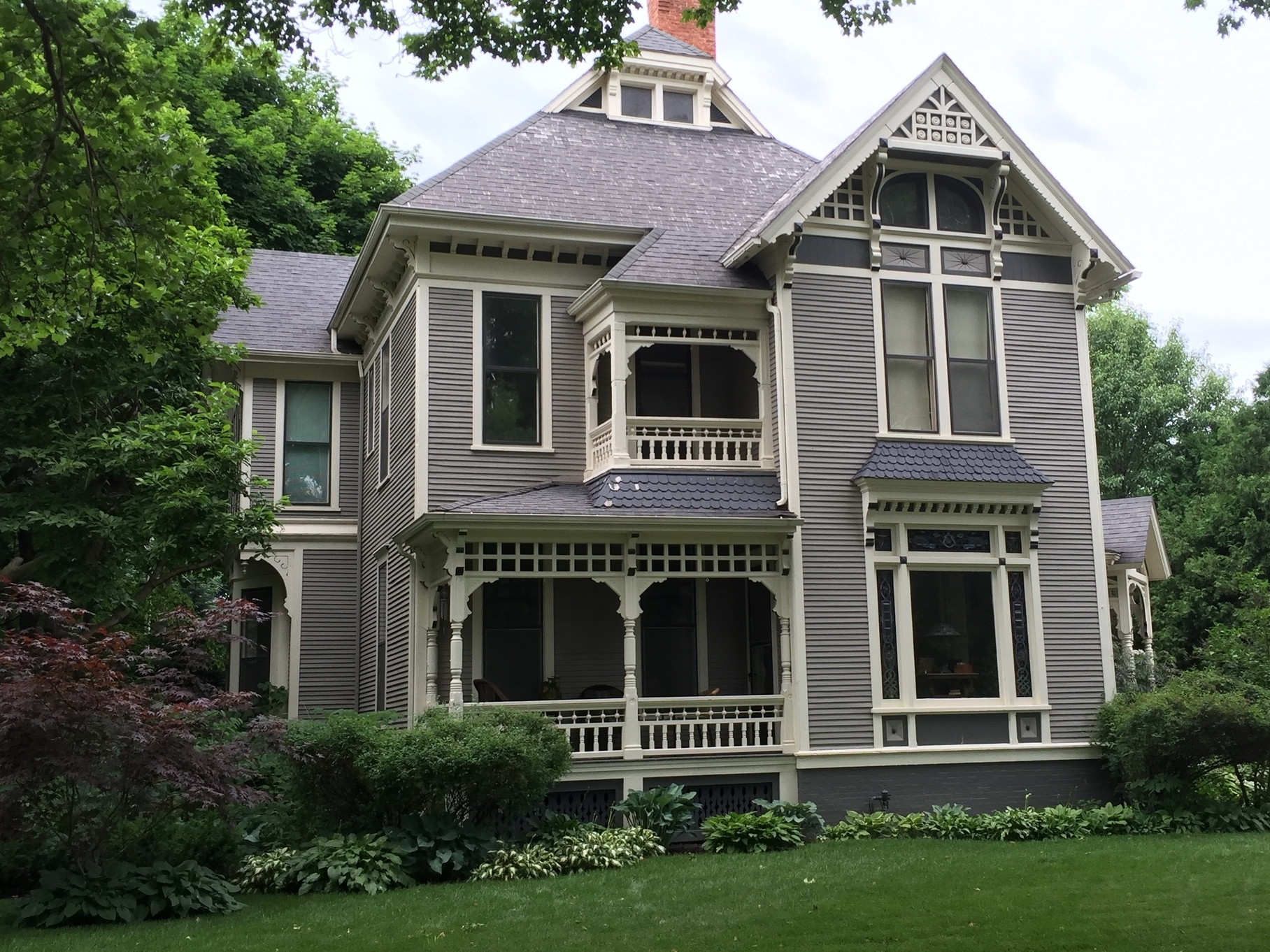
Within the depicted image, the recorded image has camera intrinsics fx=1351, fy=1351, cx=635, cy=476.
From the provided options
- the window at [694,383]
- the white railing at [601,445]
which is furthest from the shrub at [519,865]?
the window at [694,383]

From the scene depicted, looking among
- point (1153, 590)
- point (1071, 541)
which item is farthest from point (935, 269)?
point (1153, 590)

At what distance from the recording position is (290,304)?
23.5 m

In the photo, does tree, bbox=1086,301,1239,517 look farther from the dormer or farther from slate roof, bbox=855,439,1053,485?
slate roof, bbox=855,439,1053,485

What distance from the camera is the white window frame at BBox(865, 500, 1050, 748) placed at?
16906mm

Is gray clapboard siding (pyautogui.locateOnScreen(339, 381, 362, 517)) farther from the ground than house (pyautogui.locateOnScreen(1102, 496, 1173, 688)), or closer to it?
farther from the ground

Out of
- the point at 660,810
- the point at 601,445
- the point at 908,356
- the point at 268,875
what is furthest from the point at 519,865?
the point at 908,356

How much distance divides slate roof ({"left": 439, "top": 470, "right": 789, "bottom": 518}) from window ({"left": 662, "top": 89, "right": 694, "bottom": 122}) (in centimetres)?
728

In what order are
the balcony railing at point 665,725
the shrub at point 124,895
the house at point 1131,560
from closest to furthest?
the shrub at point 124,895
the balcony railing at point 665,725
the house at point 1131,560

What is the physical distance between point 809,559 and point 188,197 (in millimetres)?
8594

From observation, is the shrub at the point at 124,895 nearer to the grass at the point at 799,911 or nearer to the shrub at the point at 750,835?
the grass at the point at 799,911

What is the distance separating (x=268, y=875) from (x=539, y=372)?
757 centimetres

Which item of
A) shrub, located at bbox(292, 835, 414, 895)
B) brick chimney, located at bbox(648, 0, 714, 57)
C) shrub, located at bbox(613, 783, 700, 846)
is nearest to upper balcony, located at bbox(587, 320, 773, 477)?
shrub, located at bbox(613, 783, 700, 846)

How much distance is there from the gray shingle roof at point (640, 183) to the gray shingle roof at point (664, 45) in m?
1.18

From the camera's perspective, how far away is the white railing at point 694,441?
56.9 ft
